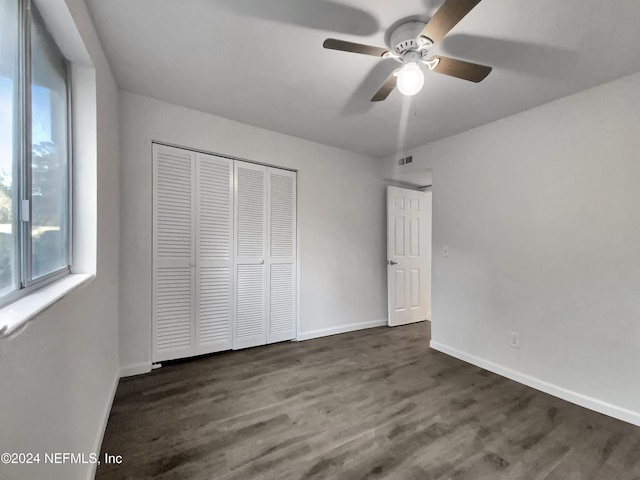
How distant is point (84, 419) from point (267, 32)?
2270mm

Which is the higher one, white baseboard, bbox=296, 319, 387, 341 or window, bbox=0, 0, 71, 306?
window, bbox=0, 0, 71, 306

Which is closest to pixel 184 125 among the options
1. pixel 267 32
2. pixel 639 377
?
pixel 267 32

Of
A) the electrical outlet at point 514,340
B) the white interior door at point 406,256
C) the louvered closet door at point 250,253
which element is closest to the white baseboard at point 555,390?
the electrical outlet at point 514,340

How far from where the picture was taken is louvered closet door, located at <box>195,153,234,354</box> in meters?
2.79

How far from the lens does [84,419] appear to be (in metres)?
1.29

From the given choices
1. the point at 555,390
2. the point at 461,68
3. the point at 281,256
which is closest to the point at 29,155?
the point at 461,68

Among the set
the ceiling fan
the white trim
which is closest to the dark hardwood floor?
the white trim

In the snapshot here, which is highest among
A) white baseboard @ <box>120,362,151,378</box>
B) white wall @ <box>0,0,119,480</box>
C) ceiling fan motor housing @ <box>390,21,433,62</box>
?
ceiling fan motor housing @ <box>390,21,433,62</box>

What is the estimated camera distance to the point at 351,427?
5.89 feet

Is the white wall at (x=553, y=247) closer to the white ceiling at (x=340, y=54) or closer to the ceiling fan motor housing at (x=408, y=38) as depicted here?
the white ceiling at (x=340, y=54)

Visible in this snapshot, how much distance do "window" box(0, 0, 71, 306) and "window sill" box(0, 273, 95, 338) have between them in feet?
0.13

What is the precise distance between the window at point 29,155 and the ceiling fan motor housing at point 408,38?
5.53 feet

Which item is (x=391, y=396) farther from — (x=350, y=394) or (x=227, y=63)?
(x=227, y=63)

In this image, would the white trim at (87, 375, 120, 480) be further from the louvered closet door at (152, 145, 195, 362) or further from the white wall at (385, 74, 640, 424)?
the white wall at (385, 74, 640, 424)
